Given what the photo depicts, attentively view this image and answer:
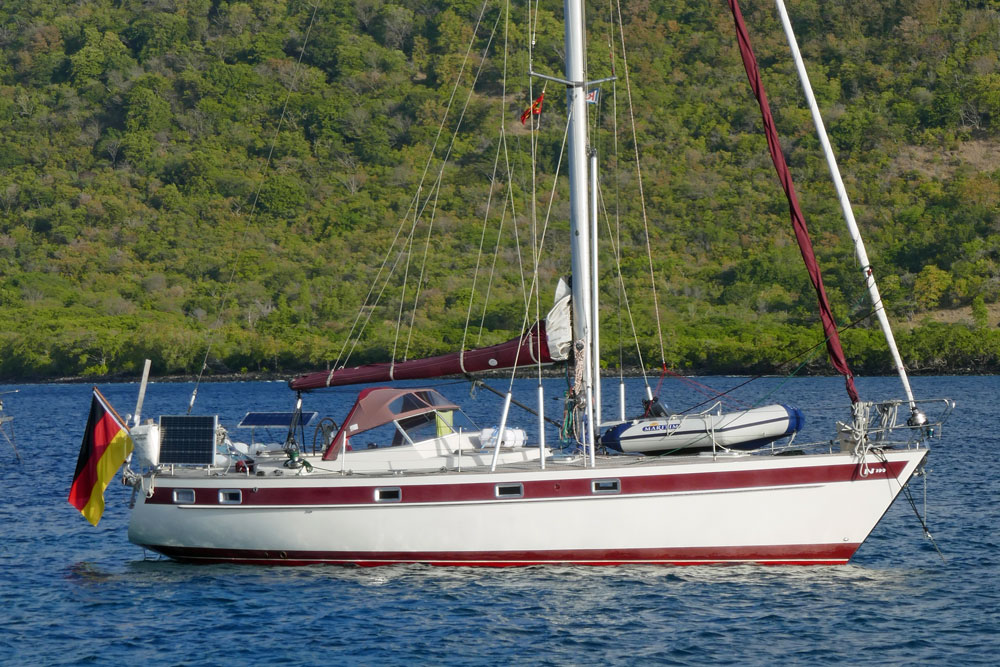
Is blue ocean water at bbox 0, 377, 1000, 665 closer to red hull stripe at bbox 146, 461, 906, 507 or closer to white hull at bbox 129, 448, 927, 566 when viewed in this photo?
white hull at bbox 129, 448, 927, 566

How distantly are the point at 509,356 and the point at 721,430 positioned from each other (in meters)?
4.08

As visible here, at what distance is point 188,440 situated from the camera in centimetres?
2314

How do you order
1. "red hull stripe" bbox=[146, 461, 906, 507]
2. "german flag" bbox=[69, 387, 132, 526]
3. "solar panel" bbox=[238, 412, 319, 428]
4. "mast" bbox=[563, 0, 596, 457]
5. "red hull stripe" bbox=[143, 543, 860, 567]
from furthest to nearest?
"solar panel" bbox=[238, 412, 319, 428], "german flag" bbox=[69, 387, 132, 526], "mast" bbox=[563, 0, 596, 457], "red hull stripe" bbox=[143, 543, 860, 567], "red hull stripe" bbox=[146, 461, 906, 507]

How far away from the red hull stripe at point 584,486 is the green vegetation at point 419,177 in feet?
224

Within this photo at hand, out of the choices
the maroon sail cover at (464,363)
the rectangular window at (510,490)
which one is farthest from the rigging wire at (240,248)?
the rectangular window at (510,490)

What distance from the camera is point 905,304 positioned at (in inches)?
3939

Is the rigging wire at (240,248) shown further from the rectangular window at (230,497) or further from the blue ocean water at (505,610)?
the blue ocean water at (505,610)

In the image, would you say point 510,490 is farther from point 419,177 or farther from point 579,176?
point 419,177

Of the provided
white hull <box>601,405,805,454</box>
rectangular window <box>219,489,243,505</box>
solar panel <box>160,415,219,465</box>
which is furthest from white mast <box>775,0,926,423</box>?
solar panel <box>160,415,219,465</box>

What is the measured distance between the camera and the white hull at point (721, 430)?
71.9 feet

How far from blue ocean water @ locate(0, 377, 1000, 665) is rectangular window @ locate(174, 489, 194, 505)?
1.37 meters

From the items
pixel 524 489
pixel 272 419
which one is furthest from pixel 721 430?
pixel 272 419

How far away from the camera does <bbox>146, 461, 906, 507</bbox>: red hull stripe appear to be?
20.7 m

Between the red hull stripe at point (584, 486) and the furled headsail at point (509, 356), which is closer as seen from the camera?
the red hull stripe at point (584, 486)
